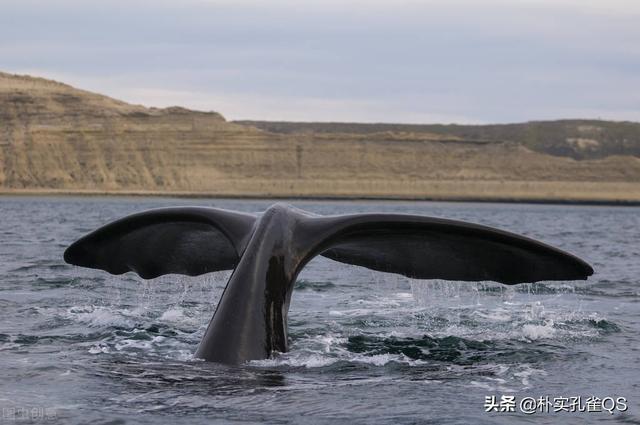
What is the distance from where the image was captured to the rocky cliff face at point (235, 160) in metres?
91.7

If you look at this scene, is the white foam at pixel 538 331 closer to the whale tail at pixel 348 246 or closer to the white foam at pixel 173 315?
the whale tail at pixel 348 246

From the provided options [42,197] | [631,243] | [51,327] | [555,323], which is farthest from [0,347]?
[42,197]

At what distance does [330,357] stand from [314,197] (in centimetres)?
8375

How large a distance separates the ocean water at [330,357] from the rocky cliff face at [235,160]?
76.6m

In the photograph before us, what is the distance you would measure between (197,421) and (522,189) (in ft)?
319

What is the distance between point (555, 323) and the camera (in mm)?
12352

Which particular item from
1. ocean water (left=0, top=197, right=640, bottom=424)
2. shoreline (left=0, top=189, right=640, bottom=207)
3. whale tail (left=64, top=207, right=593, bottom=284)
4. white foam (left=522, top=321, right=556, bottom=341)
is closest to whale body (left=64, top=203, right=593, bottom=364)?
whale tail (left=64, top=207, right=593, bottom=284)

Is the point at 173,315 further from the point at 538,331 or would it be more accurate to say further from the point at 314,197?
the point at 314,197

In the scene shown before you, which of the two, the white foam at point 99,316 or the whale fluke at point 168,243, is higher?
the whale fluke at point 168,243

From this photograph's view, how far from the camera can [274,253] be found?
8.59 meters

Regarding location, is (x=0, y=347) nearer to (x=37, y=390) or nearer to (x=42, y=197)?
(x=37, y=390)

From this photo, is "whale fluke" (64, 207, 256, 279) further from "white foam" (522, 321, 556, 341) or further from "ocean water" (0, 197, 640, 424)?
"white foam" (522, 321, 556, 341)

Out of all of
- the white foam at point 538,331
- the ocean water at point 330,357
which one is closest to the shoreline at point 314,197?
the ocean water at point 330,357

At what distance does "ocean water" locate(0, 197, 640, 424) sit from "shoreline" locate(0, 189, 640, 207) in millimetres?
71411
